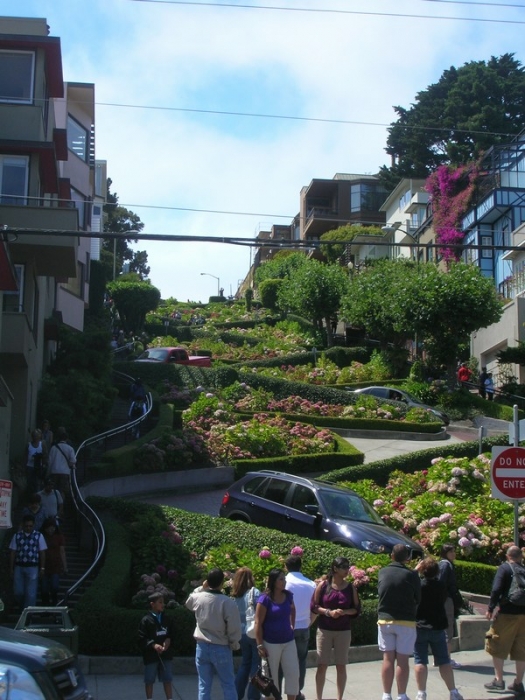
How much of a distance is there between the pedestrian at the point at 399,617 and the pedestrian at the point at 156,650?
2.18 m

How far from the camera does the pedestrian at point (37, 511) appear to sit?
14.3 m

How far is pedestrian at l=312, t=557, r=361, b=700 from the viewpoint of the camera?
9.98m

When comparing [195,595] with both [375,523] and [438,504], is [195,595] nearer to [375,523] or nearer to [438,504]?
[375,523]

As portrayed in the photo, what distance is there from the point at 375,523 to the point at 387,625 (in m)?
6.11

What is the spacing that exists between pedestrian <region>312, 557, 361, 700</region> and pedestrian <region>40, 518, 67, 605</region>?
498cm

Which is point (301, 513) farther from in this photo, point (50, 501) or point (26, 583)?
point (26, 583)

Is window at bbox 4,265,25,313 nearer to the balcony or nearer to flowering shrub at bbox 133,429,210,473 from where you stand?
the balcony

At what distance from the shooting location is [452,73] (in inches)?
3162

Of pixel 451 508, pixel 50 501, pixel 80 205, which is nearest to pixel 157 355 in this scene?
pixel 80 205

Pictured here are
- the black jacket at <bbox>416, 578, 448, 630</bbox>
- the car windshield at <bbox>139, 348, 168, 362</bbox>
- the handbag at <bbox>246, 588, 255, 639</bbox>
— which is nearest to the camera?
the handbag at <bbox>246, 588, 255, 639</bbox>

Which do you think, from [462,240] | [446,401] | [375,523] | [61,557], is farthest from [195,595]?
[462,240]

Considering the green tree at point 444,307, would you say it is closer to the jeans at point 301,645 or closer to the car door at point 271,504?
the car door at point 271,504

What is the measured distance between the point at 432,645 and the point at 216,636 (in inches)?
101

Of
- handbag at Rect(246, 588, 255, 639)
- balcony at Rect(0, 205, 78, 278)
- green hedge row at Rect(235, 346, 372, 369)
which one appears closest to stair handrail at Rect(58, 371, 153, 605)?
handbag at Rect(246, 588, 255, 639)
